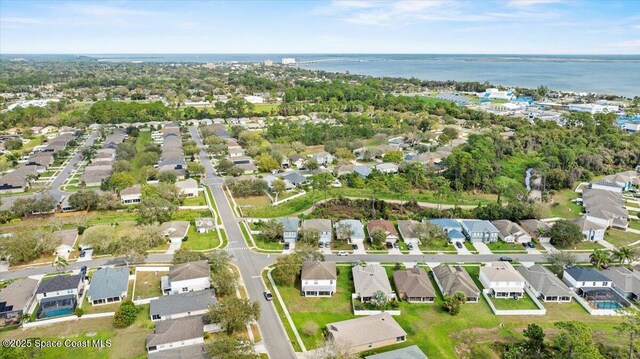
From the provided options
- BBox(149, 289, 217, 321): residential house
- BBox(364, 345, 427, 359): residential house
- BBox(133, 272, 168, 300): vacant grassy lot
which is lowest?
BBox(133, 272, 168, 300): vacant grassy lot

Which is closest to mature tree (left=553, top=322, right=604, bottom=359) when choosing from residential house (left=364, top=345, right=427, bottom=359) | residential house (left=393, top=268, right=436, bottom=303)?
residential house (left=364, top=345, right=427, bottom=359)

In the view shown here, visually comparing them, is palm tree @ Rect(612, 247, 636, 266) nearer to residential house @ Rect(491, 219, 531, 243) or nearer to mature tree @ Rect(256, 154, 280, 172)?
residential house @ Rect(491, 219, 531, 243)

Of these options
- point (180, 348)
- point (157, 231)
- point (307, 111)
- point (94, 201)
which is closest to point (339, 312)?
point (180, 348)

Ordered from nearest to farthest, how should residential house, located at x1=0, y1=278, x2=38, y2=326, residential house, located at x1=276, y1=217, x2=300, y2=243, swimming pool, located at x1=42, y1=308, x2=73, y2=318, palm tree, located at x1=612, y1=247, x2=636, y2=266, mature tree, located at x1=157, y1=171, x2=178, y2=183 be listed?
1. residential house, located at x1=0, y1=278, x2=38, y2=326
2. swimming pool, located at x1=42, y1=308, x2=73, y2=318
3. palm tree, located at x1=612, y1=247, x2=636, y2=266
4. residential house, located at x1=276, y1=217, x2=300, y2=243
5. mature tree, located at x1=157, y1=171, x2=178, y2=183

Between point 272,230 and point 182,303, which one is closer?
point 182,303

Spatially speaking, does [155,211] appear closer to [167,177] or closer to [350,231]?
[167,177]

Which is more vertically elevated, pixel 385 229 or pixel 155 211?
pixel 155 211

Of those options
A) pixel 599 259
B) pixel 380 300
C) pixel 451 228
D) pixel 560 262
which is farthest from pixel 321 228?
pixel 599 259
